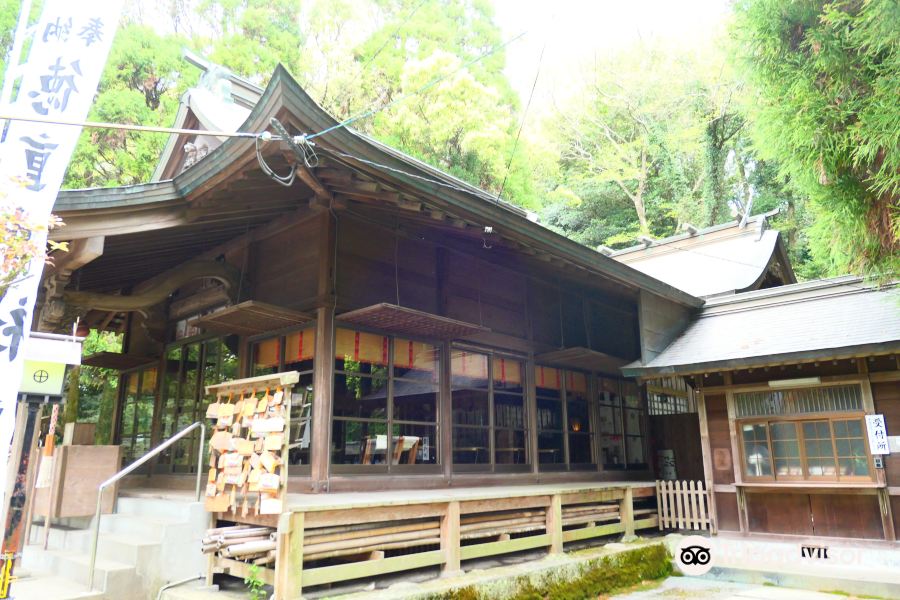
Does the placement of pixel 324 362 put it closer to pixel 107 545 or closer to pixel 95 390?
pixel 107 545

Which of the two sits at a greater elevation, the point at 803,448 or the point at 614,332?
the point at 614,332

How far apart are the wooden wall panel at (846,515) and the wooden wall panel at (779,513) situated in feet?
0.34

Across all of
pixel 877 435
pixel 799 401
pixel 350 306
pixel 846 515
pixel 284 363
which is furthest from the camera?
pixel 799 401

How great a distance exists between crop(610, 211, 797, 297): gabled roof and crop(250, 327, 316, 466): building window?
9.87 metres

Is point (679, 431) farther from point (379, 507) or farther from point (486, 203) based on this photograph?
point (379, 507)

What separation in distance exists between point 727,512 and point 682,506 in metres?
0.62

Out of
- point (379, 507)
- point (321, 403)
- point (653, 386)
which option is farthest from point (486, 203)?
point (653, 386)

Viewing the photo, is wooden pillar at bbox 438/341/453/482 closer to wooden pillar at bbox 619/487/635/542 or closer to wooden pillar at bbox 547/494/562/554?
wooden pillar at bbox 547/494/562/554

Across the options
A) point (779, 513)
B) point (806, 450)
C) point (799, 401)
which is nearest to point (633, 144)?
point (799, 401)

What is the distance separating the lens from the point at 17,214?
385cm

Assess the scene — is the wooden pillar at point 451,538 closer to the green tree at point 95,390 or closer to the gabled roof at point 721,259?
the green tree at point 95,390

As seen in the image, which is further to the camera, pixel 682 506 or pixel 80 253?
pixel 682 506

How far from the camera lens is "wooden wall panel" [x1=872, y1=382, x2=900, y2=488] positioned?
294 inches

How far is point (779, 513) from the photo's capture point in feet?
27.0
